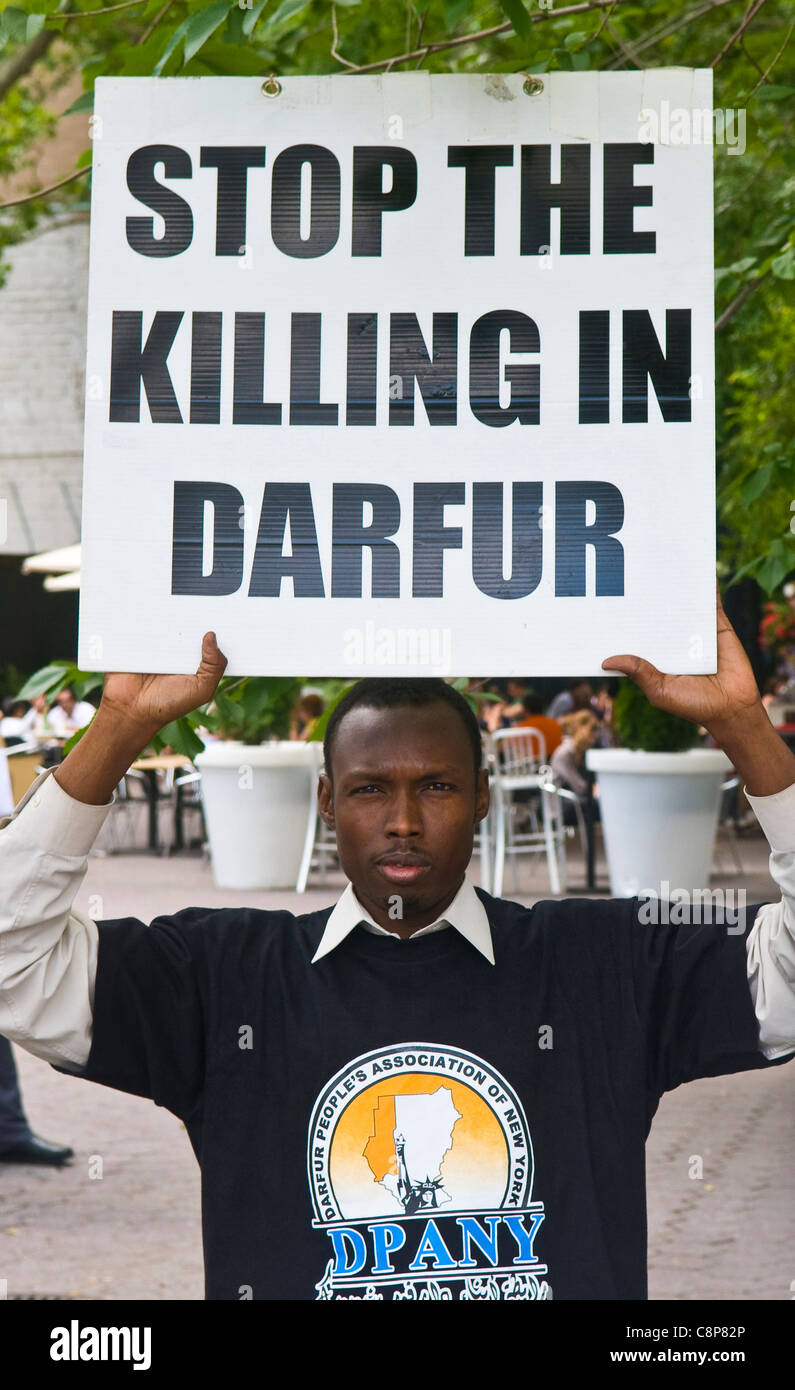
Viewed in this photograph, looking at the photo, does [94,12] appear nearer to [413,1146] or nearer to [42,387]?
[413,1146]

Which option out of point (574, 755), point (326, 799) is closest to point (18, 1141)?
point (326, 799)

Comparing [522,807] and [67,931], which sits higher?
[522,807]

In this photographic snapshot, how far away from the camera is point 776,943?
216cm

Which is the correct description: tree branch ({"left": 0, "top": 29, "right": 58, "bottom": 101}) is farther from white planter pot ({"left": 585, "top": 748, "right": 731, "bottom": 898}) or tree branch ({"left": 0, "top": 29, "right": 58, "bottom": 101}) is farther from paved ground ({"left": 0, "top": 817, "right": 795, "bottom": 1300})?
white planter pot ({"left": 585, "top": 748, "right": 731, "bottom": 898})

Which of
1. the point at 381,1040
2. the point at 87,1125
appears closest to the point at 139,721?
the point at 381,1040

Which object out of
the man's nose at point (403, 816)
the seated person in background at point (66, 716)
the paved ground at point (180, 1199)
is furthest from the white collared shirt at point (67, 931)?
the seated person in background at point (66, 716)

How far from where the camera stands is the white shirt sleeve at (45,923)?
2.08 m

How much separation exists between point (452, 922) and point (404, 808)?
179 millimetres

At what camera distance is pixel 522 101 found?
2.28 m

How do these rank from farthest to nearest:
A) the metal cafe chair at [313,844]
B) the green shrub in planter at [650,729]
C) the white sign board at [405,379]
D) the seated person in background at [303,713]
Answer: the seated person in background at [303,713], the metal cafe chair at [313,844], the green shrub in planter at [650,729], the white sign board at [405,379]

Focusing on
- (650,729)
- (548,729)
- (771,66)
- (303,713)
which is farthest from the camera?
(303,713)

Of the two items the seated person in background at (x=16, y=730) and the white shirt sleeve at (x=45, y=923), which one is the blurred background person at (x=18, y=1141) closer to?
the white shirt sleeve at (x=45, y=923)

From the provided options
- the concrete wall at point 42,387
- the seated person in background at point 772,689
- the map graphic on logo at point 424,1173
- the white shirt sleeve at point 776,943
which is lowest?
the map graphic on logo at point 424,1173
